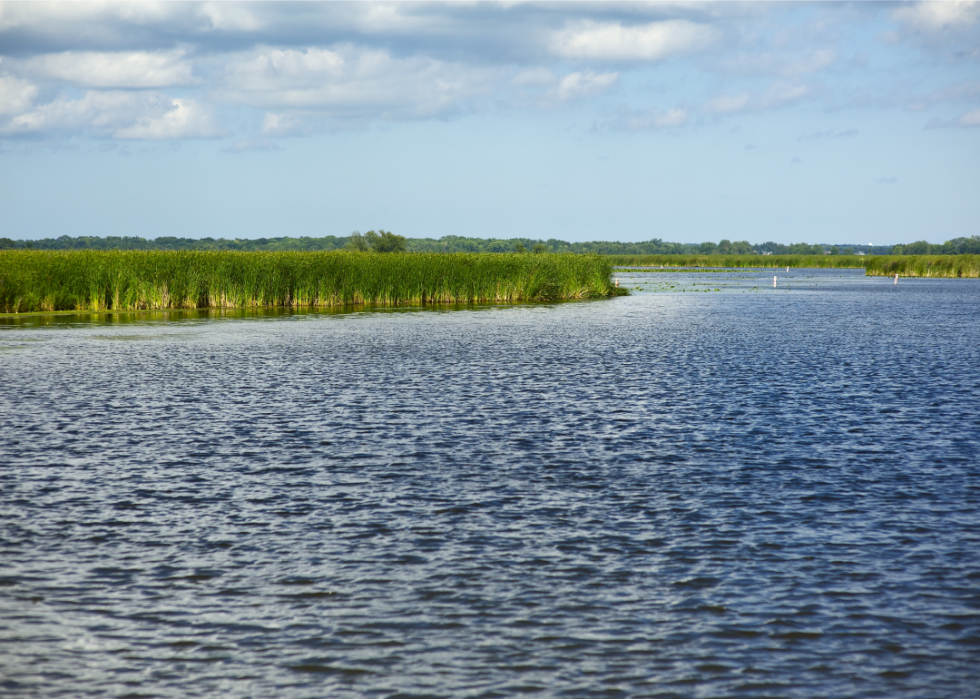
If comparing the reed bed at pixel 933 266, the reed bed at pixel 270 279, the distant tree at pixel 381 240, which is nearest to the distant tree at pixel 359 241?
the distant tree at pixel 381 240

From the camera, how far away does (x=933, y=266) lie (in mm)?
122375

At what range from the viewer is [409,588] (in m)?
8.89

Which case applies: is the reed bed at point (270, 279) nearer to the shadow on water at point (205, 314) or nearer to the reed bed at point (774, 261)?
the shadow on water at point (205, 314)

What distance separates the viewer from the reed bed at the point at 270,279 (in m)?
44.8

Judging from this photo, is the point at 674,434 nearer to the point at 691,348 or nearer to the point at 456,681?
the point at 456,681

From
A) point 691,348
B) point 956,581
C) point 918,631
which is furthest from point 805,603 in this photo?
point 691,348

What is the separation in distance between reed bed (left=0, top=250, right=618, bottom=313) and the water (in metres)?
22.8

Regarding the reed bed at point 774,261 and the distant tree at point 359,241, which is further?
the reed bed at point 774,261

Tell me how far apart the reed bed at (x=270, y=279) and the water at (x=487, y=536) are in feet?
74.8

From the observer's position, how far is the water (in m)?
7.30

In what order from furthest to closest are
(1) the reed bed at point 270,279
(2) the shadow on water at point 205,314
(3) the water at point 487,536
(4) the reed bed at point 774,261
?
(4) the reed bed at point 774,261 < (1) the reed bed at point 270,279 < (2) the shadow on water at point 205,314 < (3) the water at point 487,536

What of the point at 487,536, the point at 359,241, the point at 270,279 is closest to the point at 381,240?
the point at 359,241

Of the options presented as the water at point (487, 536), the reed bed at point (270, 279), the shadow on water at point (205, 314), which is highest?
the reed bed at point (270, 279)

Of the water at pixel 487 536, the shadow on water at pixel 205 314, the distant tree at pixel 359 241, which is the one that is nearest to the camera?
the water at pixel 487 536
